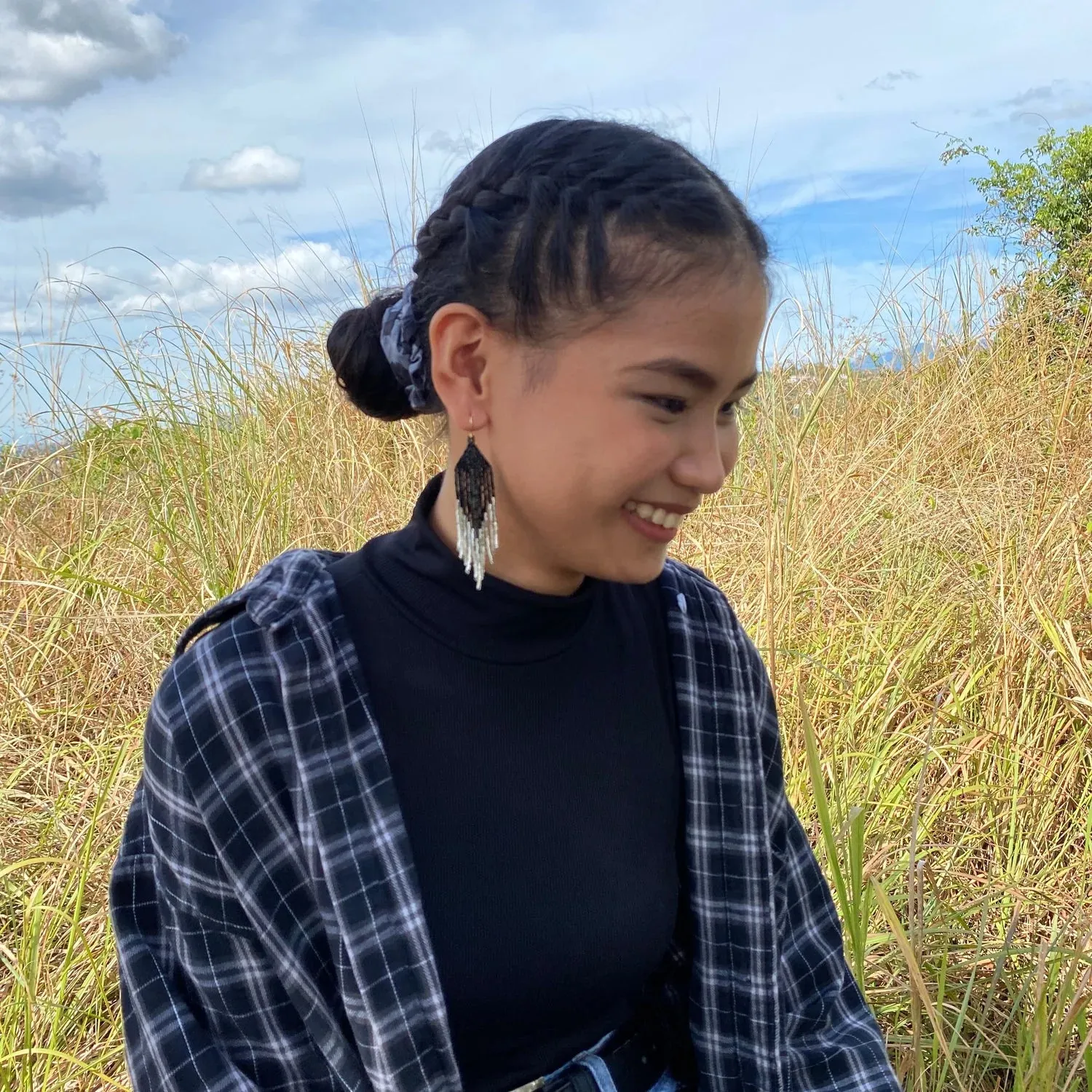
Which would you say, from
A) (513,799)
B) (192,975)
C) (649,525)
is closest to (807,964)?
(513,799)

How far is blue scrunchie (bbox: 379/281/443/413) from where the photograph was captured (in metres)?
1.18

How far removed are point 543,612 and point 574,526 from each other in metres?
0.12

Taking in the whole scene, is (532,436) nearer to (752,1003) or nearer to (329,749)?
(329,749)

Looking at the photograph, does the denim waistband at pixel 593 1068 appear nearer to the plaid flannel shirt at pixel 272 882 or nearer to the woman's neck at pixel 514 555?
the plaid flannel shirt at pixel 272 882

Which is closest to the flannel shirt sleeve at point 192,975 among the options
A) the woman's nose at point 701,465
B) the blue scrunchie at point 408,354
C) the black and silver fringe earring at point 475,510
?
the black and silver fringe earring at point 475,510

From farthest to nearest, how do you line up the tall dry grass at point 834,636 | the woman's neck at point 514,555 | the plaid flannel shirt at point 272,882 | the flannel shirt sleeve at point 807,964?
the tall dry grass at point 834,636
the flannel shirt sleeve at point 807,964
the woman's neck at point 514,555
the plaid flannel shirt at point 272,882

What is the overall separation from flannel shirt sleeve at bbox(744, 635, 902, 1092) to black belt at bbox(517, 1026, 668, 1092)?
16cm

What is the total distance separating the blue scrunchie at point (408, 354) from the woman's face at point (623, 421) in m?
0.12

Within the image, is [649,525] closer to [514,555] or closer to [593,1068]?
[514,555]

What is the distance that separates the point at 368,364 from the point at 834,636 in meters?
1.69

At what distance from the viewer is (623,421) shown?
1.00 meters

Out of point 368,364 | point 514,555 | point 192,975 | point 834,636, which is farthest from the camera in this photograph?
point 834,636

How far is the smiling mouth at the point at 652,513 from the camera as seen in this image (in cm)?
105

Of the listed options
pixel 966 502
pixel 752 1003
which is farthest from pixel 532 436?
pixel 966 502
